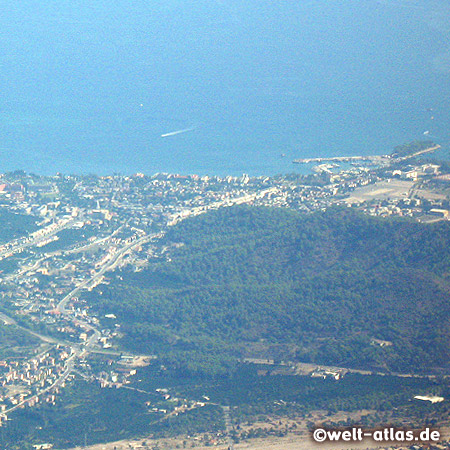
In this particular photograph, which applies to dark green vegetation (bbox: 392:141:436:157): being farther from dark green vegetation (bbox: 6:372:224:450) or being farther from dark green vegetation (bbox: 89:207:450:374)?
dark green vegetation (bbox: 6:372:224:450)

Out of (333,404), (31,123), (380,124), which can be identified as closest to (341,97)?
(380,124)

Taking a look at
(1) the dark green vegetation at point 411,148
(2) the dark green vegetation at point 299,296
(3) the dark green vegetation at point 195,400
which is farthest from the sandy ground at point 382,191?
(3) the dark green vegetation at point 195,400

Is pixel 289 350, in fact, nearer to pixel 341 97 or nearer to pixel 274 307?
pixel 274 307

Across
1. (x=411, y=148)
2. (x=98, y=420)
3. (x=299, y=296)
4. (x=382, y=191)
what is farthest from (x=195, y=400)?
(x=411, y=148)

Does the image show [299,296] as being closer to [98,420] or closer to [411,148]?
[98,420]

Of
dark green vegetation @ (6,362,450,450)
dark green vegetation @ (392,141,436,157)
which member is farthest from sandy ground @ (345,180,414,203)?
dark green vegetation @ (6,362,450,450)

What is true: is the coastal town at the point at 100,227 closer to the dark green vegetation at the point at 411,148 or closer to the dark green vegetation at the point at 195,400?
the dark green vegetation at the point at 411,148
